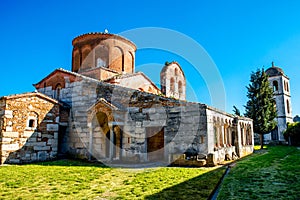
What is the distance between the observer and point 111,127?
1087 cm

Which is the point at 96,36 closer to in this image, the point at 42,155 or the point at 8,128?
the point at 8,128

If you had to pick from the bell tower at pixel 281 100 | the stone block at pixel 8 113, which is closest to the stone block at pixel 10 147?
the stone block at pixel 8 113

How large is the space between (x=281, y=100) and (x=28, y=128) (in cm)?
3205

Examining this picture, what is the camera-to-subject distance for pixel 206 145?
9680mm

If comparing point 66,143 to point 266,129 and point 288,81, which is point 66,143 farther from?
point 288,81

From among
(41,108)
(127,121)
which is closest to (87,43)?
(41,108)

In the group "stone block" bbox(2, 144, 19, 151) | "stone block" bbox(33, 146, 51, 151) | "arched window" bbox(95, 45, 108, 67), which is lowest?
"stone block" bbox(33, 146, 51, 151)

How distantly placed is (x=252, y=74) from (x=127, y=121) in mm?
16327

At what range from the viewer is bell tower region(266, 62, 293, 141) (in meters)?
31.3

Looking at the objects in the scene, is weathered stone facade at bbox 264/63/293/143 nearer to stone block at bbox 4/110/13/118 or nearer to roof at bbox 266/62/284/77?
roof at bbox 266/62/284/77

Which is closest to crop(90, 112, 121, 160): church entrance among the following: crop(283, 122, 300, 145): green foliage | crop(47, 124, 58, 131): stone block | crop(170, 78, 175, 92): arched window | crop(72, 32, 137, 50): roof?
crop(47, 124, 58, 131): stone block

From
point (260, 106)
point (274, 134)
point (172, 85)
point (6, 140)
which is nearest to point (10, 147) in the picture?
point (6, 140)

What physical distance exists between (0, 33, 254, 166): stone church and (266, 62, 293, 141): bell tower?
68.8 feet

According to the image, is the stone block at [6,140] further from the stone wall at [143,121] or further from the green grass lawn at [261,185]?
the green grass lawn at [261,185]
